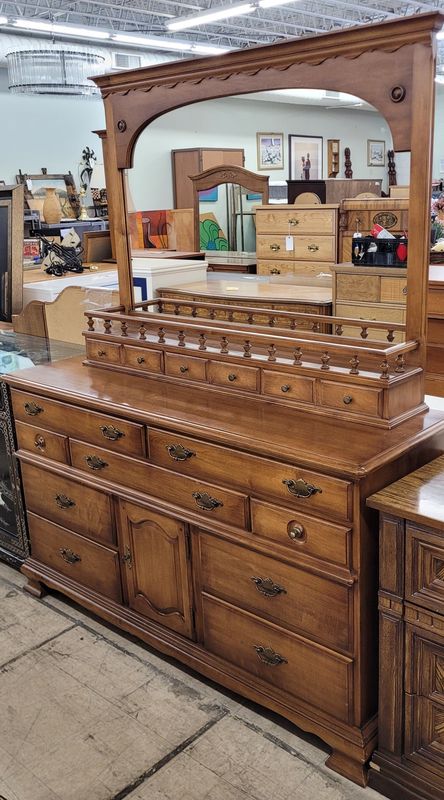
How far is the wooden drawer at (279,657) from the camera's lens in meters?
2.02

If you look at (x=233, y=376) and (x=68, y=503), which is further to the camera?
(x=68, y=503)

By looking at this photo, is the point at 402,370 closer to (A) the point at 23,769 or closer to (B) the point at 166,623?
(B) the point at 166,623

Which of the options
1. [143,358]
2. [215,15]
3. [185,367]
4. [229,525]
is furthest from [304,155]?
[229,525]

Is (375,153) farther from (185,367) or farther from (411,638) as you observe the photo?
(411,638)

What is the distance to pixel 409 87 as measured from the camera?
1946 mm

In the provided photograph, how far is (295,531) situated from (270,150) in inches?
488

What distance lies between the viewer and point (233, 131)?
12.8 meters

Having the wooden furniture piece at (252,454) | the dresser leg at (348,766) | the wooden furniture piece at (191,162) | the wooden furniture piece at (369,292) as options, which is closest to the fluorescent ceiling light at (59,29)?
the wooden furniture piece at (191,162)

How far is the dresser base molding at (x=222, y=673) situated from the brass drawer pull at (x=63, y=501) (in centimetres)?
31

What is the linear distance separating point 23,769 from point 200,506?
90 centimetres

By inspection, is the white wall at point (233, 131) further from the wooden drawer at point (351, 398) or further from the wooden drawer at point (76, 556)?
the wooden drawer at point (351, 398)

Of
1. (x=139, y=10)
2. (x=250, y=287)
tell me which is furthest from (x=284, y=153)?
(x=250, y=287)

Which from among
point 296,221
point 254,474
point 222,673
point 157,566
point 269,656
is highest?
point 296,221

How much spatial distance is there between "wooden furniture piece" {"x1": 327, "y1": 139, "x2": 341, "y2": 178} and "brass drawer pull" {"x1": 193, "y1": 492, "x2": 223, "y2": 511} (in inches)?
515
